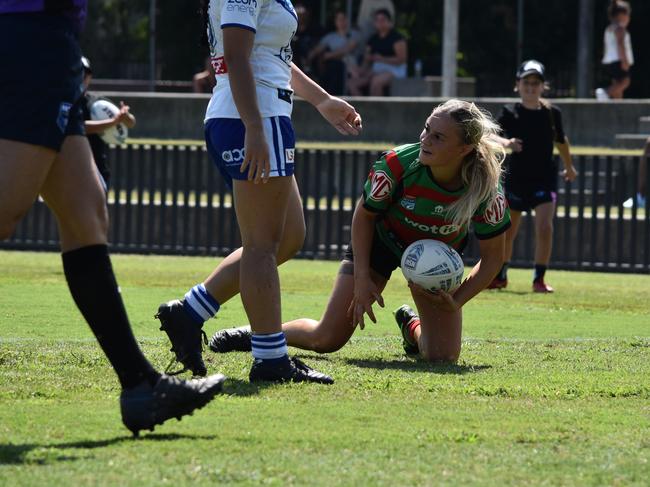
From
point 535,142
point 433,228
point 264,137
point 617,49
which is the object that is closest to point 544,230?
point 535,142

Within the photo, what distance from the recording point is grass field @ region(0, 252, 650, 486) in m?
4.60

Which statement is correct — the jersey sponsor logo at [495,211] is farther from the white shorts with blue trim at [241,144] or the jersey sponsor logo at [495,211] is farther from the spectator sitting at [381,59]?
→ the spectator sitting at [381,59]

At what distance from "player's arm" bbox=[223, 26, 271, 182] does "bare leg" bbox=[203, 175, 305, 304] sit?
0.67m

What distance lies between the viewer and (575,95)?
94.0 ft

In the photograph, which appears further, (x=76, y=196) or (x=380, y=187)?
(x=380, y=187)

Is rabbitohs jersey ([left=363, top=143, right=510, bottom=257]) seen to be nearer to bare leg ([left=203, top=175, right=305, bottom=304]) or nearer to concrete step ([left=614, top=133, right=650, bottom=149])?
bare leg ([left=203, top=175, right=305, bottom=304])

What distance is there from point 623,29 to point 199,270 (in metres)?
9.47

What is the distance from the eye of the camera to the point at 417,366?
23.9 ft

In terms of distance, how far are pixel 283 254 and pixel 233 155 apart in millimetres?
796

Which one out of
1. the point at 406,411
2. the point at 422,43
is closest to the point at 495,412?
the point at 406,411

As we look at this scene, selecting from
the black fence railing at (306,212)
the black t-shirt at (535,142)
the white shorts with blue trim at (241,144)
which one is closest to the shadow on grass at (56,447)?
the white shorts with blue trim at (241,144)

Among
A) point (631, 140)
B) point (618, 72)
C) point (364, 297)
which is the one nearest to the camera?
point (364, 297)

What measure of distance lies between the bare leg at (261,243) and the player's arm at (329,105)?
0.63 m

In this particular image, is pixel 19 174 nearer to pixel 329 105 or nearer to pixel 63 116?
pixel 63 116
